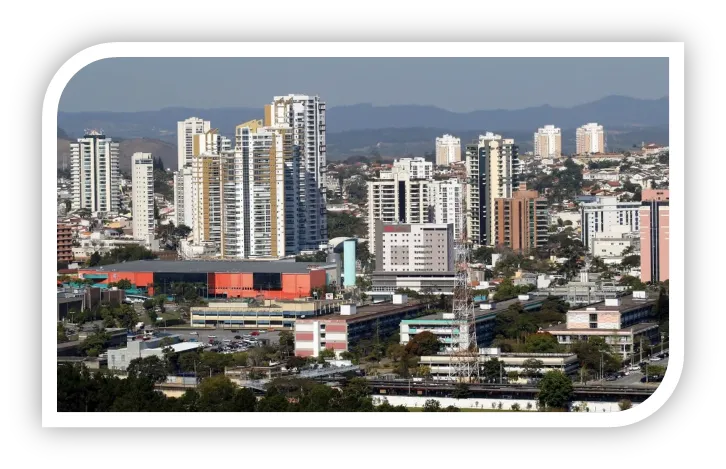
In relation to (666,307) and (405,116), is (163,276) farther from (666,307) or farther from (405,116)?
(666,307)

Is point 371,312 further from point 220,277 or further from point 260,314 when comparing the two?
point 220,277

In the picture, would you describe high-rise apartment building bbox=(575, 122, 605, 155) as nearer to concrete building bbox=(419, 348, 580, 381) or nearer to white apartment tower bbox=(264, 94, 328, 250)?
white apartment tower bbox=(264, 94, 328, 250)

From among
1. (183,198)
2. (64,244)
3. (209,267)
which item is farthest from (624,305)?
(183,198)

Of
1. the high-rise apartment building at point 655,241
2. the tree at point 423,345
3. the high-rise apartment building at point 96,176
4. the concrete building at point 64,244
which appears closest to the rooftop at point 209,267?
the concrete building at point 64,244

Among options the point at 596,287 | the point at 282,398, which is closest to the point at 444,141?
the point at 596,287

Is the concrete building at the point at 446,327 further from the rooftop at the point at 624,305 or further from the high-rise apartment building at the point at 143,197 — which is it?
the high-rise apartment building at the point at 143,197

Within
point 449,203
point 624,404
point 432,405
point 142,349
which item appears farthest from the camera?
point 449,203

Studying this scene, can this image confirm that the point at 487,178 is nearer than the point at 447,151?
Yes
